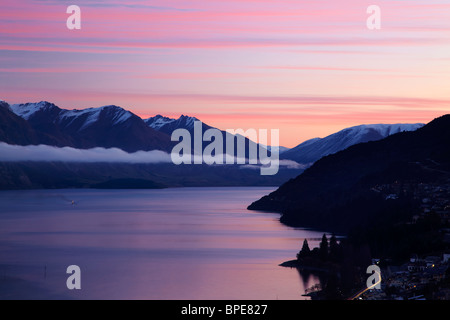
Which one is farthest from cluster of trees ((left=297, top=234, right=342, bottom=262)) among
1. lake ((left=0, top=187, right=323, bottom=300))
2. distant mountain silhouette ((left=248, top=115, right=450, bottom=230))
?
distant mountain silhouette ((left=248, top=115, right=450, bottom=230))

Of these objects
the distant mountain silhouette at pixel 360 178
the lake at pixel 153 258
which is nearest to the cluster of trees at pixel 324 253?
the lake at pixel 153 258

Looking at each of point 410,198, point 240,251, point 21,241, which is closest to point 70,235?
point 21,241

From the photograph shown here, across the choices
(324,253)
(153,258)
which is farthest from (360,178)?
(324,253)

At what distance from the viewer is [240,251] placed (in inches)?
3216

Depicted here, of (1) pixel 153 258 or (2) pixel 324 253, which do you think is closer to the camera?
(2) pixel 324 253

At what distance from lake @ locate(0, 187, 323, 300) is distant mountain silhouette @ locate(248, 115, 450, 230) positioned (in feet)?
26.5

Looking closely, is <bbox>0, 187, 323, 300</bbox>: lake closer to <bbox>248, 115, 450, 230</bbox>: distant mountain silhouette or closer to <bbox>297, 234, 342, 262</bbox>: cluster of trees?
<bbox>297, 234, 342, 262</bbox>: cluster of trees

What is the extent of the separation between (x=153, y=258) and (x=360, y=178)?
75.6 meters

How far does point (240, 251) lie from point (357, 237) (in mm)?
13156

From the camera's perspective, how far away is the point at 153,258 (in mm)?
76062

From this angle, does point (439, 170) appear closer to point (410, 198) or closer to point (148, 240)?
point (410, 198)

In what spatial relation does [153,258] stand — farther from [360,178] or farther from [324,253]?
[360,178]
